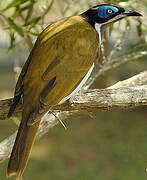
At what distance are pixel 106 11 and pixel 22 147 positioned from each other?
4.16ft

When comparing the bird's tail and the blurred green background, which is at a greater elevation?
the bird's tail

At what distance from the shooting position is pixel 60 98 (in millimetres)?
3805

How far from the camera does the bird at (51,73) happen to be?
147 inches

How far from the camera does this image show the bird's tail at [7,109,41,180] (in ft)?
12.2

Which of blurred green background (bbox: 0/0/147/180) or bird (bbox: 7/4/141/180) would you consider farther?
blurred green background (bbox: 0/0/147/180)

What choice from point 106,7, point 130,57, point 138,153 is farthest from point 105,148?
point 106,7

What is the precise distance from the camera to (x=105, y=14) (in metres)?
4.41

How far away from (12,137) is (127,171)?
4.21 metres

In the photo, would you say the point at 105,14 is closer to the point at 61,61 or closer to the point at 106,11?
the point at 106,11

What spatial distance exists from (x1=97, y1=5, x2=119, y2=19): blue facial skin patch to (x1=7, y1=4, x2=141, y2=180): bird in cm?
2

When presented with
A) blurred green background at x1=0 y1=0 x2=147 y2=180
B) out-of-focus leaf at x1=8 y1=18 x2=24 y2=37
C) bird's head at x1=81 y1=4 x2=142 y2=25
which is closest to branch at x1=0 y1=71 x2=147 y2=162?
bird's head at x1=81 y1=4 x2=142 y2=25

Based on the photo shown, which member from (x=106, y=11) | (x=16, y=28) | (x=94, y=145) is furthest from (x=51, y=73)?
(x=94, y=145)

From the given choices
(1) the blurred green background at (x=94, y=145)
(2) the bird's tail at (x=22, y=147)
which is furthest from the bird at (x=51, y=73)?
(1) the blurred green background at (x=94, y=145)

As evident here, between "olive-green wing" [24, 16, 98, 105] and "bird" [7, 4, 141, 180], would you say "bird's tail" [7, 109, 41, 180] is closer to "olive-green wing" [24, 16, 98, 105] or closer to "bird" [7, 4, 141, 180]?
"bird" [7, 4, 141, 180]
